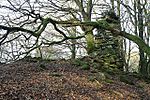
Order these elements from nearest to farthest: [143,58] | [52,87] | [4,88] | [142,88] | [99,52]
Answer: [4,88] → [52,87] → [142,88] → [99,52] → [143,58]

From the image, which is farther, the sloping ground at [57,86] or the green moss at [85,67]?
the green moss at [85,67]

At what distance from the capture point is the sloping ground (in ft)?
33.8

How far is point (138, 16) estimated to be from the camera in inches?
905

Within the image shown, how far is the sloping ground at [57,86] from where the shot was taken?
33.8 ft

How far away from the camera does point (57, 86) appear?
38.3 ft

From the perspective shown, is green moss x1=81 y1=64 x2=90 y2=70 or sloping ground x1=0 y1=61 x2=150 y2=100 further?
green moss x1=81 y1=64 x2=90 y2=70

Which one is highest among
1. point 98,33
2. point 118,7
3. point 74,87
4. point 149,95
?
point 118,7

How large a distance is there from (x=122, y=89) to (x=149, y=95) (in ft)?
4.83

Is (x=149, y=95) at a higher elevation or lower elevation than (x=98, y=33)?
lower

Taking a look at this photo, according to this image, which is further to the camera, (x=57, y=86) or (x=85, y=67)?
(x=85, y=67)

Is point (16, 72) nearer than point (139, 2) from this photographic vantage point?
Yes

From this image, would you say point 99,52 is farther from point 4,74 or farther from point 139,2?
point 4,74

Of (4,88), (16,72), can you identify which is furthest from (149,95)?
(4,88)

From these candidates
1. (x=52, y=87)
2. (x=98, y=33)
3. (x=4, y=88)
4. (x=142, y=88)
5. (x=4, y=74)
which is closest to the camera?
(x=4, y=88)
